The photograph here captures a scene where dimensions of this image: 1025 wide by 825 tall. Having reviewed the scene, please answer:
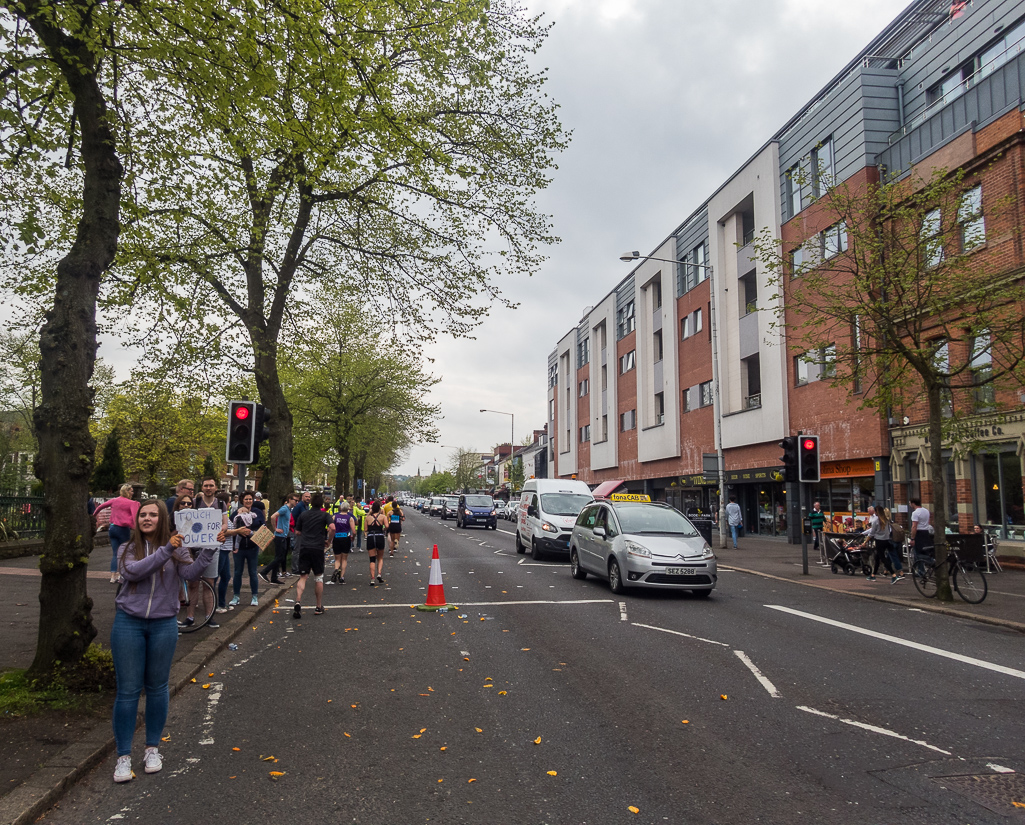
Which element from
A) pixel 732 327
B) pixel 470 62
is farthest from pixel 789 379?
pixel 470 62

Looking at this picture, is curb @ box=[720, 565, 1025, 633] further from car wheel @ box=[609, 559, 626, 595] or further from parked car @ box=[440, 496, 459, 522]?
parked car @ box=[440, 496, 459, 522]

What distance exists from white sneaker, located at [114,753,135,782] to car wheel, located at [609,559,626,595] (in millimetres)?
8886

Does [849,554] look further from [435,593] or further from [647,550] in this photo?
[435,593]

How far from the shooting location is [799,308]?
1594 centimetres

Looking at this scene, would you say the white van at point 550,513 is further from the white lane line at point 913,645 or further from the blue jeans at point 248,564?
the blue jeans at point 248,564

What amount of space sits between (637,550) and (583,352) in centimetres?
4399

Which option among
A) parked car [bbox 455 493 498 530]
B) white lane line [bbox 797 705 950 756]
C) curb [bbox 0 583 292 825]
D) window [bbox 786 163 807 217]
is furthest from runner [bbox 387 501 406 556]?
window [bbox 786 163 807 217]

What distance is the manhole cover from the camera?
3989mm

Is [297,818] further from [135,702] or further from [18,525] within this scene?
[18,525]

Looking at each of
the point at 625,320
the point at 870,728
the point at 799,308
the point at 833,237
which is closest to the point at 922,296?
the point at 799,308

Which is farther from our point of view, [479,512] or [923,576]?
[479,512]

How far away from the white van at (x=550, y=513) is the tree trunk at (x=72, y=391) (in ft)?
43.9

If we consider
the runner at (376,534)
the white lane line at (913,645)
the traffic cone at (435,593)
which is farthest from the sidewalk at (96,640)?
the white lane line at (913,645)

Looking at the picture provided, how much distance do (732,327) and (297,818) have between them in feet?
97.9
